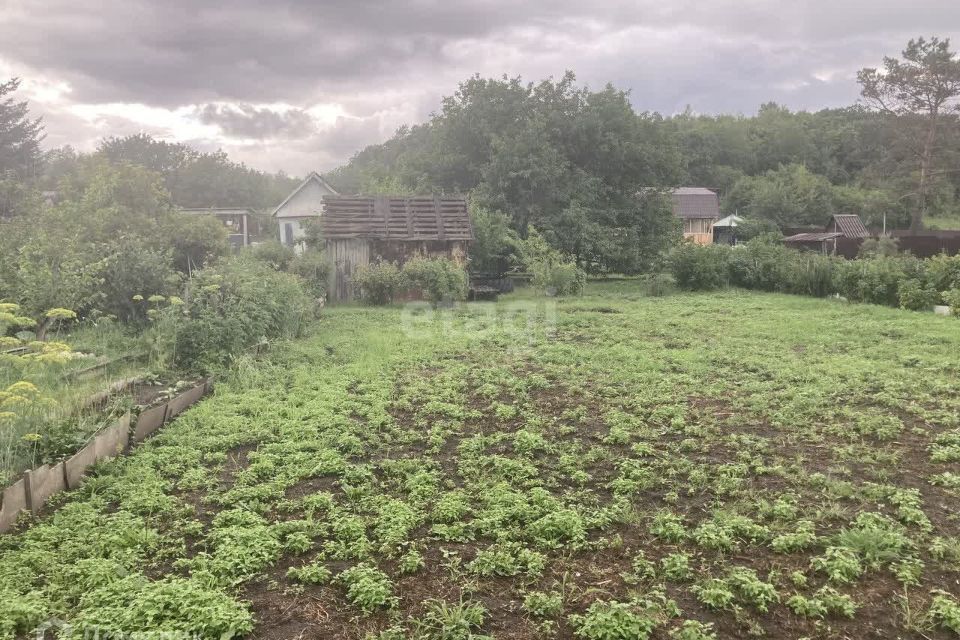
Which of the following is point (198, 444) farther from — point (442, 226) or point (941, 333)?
point (442, 226)

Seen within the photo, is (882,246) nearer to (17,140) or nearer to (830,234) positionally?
(830,234)

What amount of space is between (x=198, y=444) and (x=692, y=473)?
4.25 meters

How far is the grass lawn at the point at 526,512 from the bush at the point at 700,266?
9.99 m

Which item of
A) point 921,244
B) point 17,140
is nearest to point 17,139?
point 17,140

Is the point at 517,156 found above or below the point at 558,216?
above

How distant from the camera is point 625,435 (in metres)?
5.80

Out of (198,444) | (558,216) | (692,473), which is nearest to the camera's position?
(692,473)

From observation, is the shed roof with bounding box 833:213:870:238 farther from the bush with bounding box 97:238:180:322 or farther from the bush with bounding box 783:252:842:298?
the bush with bounding box 97:238:180:322

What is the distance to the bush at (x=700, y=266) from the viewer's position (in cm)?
1806

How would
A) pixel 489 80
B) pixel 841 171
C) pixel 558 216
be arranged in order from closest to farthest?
pixel 558 216 → pixel 489 80 → pixel 841 171

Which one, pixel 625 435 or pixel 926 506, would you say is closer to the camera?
pixel 926 506

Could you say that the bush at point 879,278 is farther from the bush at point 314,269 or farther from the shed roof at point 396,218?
the bush at point 314,269

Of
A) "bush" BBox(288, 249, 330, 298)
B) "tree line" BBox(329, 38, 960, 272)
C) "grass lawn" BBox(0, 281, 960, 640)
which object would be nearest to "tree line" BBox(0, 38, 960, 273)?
"tree line" BBox(329, 38, 960, 272)

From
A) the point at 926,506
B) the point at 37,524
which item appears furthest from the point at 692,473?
the point at 37,524
